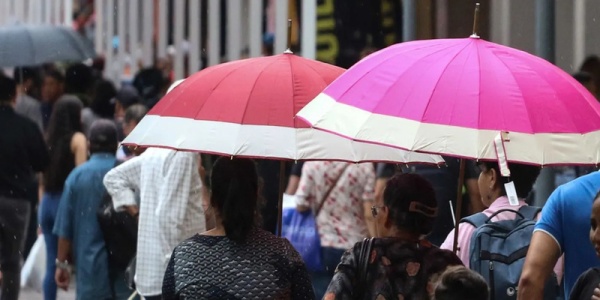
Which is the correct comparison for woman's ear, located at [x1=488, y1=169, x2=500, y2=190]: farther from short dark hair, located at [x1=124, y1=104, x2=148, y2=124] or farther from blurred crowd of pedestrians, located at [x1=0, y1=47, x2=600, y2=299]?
short dark hair, located at [x1=124, y1=104, x2=148, y2=124]

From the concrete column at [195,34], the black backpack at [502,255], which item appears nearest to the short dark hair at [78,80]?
the concrete column at [195,34]

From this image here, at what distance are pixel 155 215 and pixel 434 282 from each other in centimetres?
390

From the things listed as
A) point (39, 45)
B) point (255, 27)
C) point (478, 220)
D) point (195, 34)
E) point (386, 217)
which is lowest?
point (195, 34)

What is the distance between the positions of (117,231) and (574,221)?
4.99m

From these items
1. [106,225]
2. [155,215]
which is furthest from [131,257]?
[155,215]

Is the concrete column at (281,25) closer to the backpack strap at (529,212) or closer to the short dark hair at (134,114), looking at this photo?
the short dark hair at (134,114)

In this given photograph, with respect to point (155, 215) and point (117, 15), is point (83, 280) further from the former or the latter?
point (117, 15)

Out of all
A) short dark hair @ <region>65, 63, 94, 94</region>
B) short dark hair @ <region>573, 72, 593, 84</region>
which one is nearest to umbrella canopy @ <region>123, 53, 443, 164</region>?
short dark hair @ <region>573, 72, 593, 84</region>

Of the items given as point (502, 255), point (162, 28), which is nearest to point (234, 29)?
point (162, 28)

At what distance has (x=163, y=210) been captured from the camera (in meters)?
9.13

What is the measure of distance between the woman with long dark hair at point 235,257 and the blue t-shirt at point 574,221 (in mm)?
929

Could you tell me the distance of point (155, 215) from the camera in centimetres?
918

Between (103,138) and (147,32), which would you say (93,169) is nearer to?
(103,138)

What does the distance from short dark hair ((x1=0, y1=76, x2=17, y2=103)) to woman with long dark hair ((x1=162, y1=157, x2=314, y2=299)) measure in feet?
19.6
